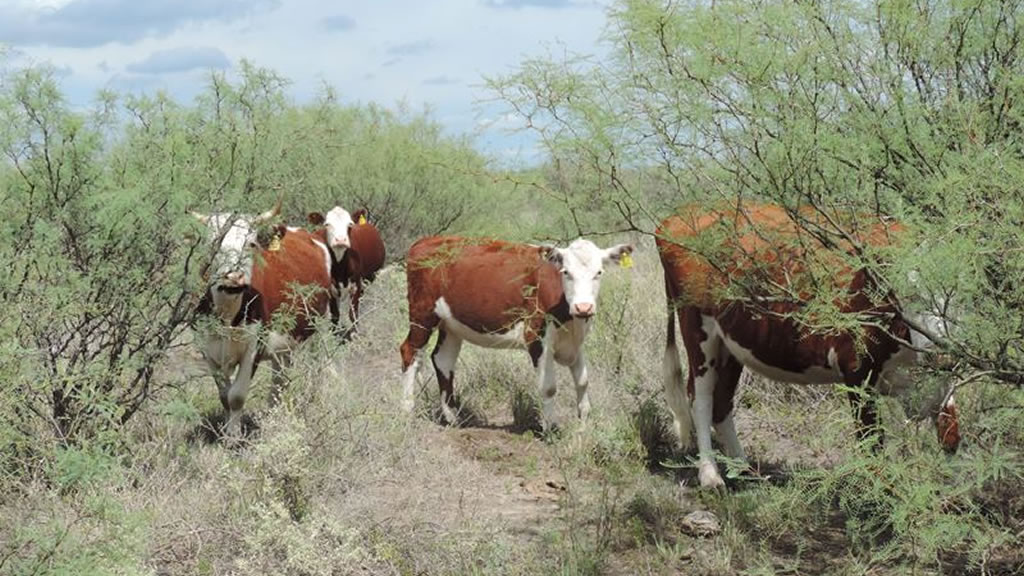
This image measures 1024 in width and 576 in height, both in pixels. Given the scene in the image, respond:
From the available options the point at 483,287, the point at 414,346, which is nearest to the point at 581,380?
the point at 483,287

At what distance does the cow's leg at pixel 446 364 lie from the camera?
10.8m

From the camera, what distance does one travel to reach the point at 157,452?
27.2ft

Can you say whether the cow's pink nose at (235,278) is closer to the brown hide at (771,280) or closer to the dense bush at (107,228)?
the dense bush at (107,228)

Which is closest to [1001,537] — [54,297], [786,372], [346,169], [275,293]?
[786,372]

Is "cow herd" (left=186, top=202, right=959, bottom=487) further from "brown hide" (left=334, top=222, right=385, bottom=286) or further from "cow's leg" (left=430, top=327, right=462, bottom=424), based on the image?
"brown hide" (left=334, top=222, right=385, bottom=286)

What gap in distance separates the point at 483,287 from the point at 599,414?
1572mm

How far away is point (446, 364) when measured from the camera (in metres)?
10.9

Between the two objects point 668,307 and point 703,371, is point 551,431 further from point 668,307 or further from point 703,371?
point 703,371

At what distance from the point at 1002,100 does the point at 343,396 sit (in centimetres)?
414

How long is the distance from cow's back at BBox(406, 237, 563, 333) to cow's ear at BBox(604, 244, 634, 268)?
43cm

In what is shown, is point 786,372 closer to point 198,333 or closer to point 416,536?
point 416,536

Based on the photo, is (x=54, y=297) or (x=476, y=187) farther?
(x=476, y=187)

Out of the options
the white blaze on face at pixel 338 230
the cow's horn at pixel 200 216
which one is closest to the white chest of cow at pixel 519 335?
the white blaze on face at pixel 338 230

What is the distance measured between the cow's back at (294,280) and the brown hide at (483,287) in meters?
0.77
